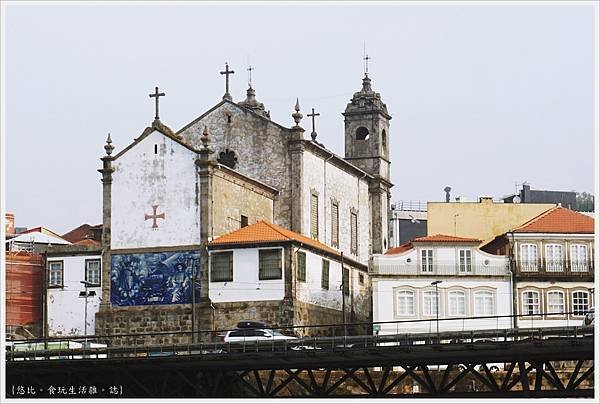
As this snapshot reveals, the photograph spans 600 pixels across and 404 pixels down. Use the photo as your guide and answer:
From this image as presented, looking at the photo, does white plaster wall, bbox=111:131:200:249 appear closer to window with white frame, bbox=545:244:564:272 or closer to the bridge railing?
the bridge railing

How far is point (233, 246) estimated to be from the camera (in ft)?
231

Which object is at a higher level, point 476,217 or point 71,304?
point 476,217

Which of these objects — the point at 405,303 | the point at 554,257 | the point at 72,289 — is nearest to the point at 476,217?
the point at 554,257

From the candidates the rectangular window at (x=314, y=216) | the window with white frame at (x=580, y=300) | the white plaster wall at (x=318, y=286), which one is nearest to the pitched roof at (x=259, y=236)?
the white plaster wall at (x=318, y=286)

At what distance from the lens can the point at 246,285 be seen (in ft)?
229

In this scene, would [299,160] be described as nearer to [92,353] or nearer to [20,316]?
[20,316]

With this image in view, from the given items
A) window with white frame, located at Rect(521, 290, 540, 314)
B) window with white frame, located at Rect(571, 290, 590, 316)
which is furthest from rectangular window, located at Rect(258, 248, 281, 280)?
window with white frame, located at Rect(571, 290, 590, 316)

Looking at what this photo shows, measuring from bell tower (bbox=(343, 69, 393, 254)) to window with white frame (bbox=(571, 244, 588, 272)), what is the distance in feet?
63.0

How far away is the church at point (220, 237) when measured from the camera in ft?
230

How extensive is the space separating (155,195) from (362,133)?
22.5 m

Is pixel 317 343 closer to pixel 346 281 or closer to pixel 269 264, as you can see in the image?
pixel 269 264

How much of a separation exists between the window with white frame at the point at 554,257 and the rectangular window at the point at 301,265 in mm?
12089

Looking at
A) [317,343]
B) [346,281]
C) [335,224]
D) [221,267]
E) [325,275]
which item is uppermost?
[335,224]

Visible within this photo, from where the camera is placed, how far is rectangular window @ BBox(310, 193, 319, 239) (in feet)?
266
